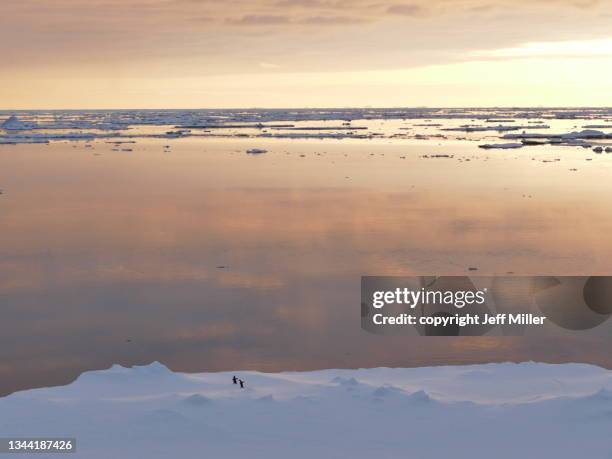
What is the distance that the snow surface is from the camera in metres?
5.32

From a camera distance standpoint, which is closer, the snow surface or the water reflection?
the snow surface

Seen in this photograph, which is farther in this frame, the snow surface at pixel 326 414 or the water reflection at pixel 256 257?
the water reflection at pixel 256 257

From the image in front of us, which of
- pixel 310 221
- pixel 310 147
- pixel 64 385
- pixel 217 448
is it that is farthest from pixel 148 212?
pixel 310 147

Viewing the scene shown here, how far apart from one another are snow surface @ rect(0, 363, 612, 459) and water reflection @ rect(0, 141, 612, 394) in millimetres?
808

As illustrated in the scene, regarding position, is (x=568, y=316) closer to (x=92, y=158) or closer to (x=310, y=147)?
(x=92, y=158)

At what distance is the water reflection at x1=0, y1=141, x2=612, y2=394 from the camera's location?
7801 millimetres

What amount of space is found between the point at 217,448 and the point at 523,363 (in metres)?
3.10

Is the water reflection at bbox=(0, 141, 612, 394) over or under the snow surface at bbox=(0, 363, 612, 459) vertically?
under

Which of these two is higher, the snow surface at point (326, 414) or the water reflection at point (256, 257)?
the snow surface at point (326, 414)

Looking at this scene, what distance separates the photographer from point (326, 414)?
5.89 metres

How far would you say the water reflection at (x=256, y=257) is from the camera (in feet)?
25.6

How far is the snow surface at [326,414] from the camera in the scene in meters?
5.32

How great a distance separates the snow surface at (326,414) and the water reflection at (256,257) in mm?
808

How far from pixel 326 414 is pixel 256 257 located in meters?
5.90
